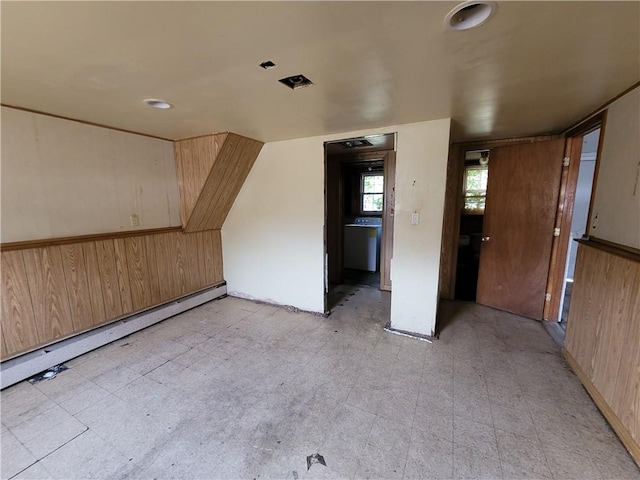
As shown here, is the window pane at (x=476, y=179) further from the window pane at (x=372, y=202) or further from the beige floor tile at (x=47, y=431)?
the beige floor tile at (x=47, y=431)

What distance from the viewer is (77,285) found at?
2434 mm

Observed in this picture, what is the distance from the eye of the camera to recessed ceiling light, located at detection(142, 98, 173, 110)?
6.36ft

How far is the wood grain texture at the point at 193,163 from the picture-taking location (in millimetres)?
2928

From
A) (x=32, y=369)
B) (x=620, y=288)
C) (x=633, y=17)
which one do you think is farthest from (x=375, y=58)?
(x=32, y=369)

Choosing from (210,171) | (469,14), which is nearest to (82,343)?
(210,171)

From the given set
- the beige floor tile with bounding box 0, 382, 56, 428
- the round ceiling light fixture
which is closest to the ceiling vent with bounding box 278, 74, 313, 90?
the round ceiling light fixture

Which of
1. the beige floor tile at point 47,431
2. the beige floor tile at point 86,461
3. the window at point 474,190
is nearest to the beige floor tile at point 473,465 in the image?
the beige floor tile at point 86,461

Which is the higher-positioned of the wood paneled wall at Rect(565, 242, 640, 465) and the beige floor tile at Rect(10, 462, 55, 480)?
the wood paneled wall at Rect(565, 242, 640, 465)

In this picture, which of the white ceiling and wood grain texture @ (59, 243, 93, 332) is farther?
wood grain texture @ (59, 243, 93, 332)

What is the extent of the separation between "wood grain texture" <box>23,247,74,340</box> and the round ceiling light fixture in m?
3.21

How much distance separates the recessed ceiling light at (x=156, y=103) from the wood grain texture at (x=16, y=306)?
1567mm

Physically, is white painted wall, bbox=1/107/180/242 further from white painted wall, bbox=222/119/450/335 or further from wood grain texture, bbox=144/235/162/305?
white painted wall, bbox=222/119/450/335

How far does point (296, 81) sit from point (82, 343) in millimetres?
2909

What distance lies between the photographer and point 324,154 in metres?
2.97
